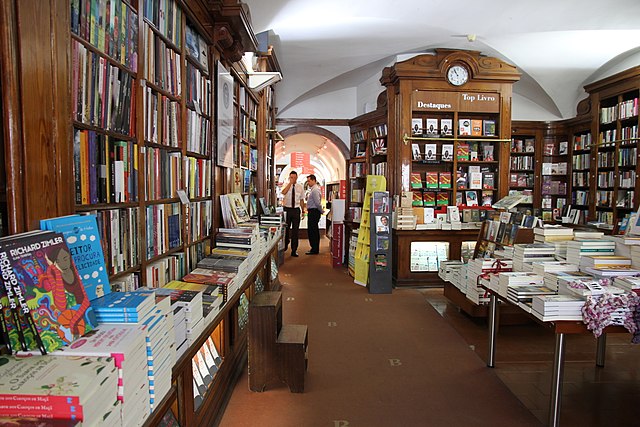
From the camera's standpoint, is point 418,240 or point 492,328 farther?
point 418,240

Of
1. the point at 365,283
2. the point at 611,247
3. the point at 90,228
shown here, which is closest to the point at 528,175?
the point at 365,283

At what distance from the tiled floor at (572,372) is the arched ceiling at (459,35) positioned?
396 centimetres

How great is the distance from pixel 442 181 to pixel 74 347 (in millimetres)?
6357

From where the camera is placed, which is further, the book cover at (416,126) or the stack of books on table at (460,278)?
the book cover at (416,126)

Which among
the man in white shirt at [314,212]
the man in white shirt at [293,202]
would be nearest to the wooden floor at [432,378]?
the man in white shirt at [293,202]

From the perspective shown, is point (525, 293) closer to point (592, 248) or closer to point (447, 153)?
point (592, 248)

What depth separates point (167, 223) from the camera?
248cm

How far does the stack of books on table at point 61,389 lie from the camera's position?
900mm

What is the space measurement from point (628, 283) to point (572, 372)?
1.24m

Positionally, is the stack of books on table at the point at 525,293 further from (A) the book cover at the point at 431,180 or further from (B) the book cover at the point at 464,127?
(B) the book cover at the point at 464,127

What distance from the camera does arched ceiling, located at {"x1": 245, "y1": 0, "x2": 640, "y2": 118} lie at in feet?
17.6

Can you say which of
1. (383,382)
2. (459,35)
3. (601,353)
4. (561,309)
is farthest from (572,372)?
(459,35)

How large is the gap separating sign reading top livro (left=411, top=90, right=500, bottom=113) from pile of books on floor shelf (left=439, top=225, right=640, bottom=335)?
3297 mm

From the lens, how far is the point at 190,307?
6.03ft
